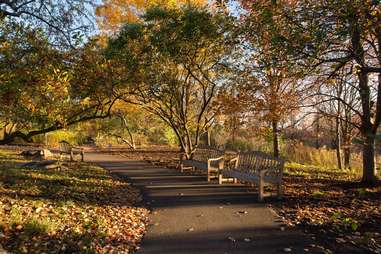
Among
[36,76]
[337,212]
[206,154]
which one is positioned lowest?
[337,212]

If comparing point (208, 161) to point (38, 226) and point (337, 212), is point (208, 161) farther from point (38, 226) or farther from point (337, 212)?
point (38, 226)

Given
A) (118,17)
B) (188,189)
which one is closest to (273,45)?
(188,189)

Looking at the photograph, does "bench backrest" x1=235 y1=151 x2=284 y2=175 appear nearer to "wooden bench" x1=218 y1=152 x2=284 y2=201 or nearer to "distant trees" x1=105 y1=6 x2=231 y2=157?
"wooden bench" x1=218 y1=152 x2=284 y2=201

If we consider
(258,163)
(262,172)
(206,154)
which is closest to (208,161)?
(206,154)

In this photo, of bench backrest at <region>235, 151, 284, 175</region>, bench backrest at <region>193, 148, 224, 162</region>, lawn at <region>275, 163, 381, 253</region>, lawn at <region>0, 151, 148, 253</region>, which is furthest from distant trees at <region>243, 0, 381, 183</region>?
bench backrest at <region>193, 148, 224, 162</region>

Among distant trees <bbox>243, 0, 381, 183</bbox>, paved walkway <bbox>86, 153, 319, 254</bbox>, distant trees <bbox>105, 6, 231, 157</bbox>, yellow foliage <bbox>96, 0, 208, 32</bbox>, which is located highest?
yellow foliage <bbox>96, 0, 208, 32</bbox>

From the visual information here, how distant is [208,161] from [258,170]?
6.39 ft

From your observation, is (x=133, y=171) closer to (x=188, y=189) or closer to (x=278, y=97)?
(x=188, y=189)

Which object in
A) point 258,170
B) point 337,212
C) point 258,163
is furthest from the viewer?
point 258,163

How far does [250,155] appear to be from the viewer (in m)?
8.87

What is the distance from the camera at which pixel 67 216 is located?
5746mm

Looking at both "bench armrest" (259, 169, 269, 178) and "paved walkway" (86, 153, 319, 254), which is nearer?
"paved walkway" (86, 153, 319, 254)

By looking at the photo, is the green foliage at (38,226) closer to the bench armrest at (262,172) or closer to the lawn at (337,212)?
the lawn at (337,212)

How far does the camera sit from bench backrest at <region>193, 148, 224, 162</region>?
10.7 meters
